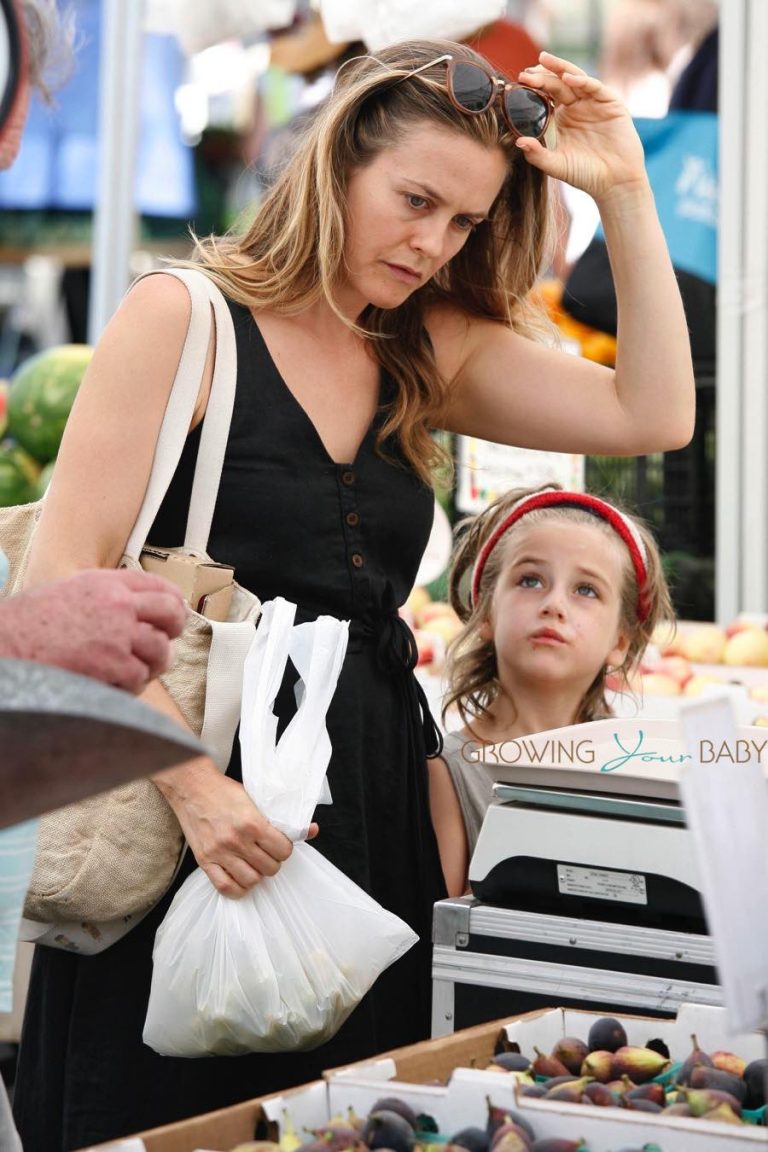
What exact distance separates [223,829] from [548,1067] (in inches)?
17.3

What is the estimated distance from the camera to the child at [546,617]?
87.9 inches

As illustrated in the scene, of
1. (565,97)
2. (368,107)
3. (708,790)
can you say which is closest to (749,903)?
(708,790)

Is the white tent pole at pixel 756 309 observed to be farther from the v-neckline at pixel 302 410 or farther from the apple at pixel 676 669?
the v-neckline at pixel 302 410

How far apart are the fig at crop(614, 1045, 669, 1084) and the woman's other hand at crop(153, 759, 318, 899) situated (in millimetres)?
430

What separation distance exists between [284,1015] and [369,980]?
11 cm

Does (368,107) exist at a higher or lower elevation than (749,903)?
higher

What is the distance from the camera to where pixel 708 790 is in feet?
3.15

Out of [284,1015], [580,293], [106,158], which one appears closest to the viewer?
[284,1015]


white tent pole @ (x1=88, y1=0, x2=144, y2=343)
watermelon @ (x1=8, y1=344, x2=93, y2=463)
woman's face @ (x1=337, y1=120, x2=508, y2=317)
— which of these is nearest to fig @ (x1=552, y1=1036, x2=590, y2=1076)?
woman's face @ (x1=337, y1=120, x2=508, y2=317)

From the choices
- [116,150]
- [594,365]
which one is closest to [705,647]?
A: [594,365]

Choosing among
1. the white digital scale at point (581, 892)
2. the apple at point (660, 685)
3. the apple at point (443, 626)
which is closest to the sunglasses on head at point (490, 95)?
the white digital scale at point (581, 892)

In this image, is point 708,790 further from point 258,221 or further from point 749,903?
point 258,221

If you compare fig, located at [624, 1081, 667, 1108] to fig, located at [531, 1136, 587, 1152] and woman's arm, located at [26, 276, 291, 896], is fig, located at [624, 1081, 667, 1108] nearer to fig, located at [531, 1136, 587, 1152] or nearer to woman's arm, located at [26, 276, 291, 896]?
fig, located at [531, 1136, 587, 1152]

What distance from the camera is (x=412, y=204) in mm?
1767
